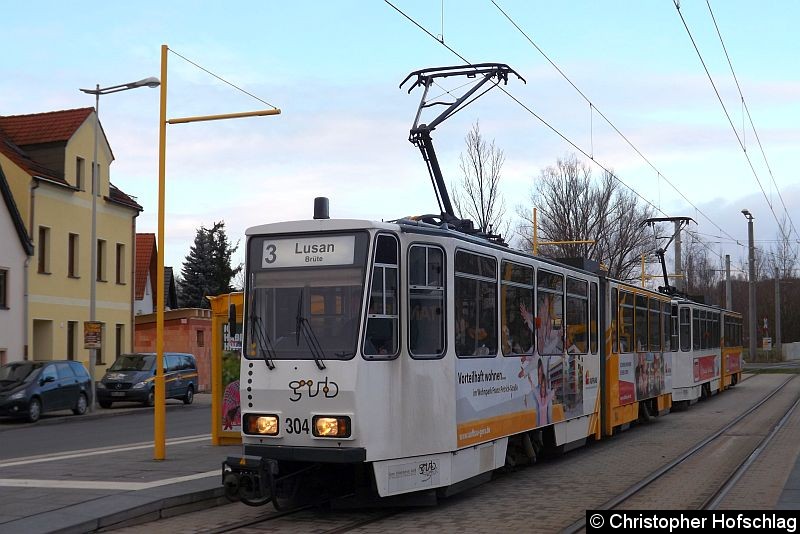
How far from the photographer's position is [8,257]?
32906mm

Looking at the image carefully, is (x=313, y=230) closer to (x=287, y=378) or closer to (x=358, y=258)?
(x=358, y=258)

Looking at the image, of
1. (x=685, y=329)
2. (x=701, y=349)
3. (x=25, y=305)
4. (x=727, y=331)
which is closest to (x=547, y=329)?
(x=685, y=329)

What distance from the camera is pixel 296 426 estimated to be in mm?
10359

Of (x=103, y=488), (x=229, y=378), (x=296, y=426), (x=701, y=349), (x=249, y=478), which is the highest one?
(x=701, y=349)

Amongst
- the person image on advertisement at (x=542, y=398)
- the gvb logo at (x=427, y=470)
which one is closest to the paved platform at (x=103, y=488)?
the gvb logo at (x=427, y=470)

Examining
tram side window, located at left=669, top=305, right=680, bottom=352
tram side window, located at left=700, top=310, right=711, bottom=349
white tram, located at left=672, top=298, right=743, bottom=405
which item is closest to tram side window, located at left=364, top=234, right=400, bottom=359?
tram side window, located at left=669, top=305, right=680, bottom=352

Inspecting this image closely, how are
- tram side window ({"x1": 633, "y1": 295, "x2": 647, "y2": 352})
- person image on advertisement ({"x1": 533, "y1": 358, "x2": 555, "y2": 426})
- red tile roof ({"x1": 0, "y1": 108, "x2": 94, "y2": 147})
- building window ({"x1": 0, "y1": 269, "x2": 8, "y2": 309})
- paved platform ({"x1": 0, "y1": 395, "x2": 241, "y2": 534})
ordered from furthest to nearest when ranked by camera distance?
red tile roof ({"x1": 0, "y1": 108, "x2": 94, "y2": 147}) → building window ({"x1": 0, "y1": 269, "x2": 8, "y2": 309}) → tram side window ({"x1": 633, "y1": 295, "x2": 647, "y2": 352}) → person image on advertisement ({"x1": 533, "y1": 358, "x2": 555, "y2": 426}) → paved platform ({"x1": 0, "y1": 395, "x2": 241, "y2": 534})

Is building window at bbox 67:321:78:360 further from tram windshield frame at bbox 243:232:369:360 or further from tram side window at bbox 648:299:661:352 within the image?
tram windshield frame at bbox 243:232:369:360

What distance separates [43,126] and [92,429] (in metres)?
16.8

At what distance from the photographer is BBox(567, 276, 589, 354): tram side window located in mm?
15953

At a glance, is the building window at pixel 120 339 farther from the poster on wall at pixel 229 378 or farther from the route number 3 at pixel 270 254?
the route number 3 at pixel 270 254

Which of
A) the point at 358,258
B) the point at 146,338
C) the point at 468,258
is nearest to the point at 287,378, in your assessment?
the point at 358,258

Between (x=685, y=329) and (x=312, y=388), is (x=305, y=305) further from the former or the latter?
(x=685, y=329)

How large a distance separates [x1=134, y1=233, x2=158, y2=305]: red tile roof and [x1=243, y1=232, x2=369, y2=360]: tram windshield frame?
132 ft
